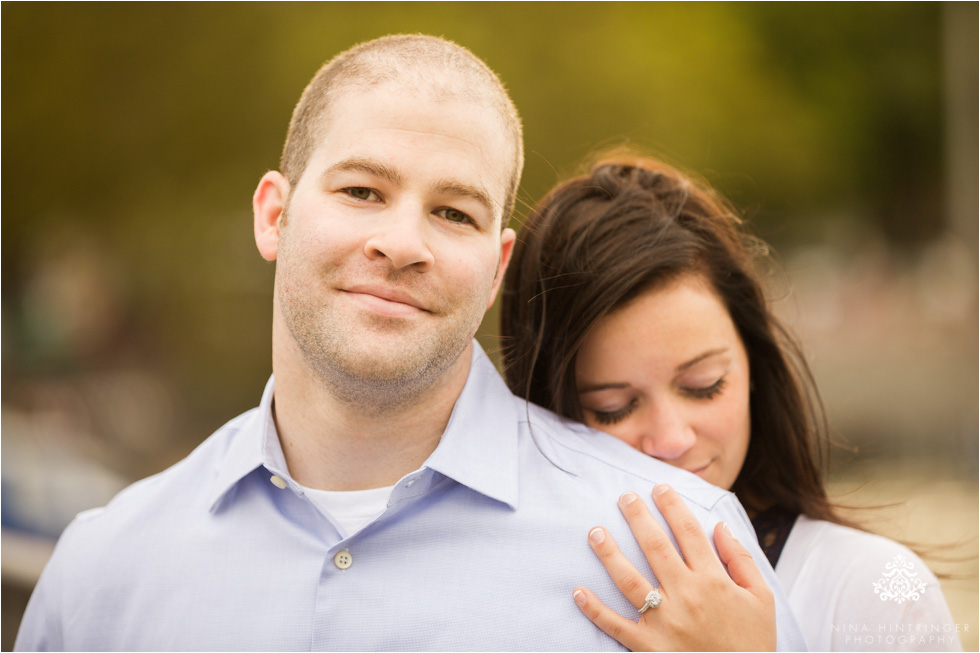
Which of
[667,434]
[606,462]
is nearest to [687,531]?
[606,462]

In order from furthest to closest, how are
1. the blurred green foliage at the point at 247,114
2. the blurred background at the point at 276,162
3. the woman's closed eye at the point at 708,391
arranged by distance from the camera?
the blurred green foliage at the point at 247,114 → the blurred background at the point at 276,162 → the woman's closed eye at the point at 708,391

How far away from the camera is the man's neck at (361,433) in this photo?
259 cm

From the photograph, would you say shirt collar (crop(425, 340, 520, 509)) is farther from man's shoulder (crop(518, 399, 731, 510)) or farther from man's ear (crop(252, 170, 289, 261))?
man's ear (crop(252, 170, 289, 261))

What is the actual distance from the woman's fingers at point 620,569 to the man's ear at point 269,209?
1298 mm

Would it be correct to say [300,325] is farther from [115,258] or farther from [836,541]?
[115,258]

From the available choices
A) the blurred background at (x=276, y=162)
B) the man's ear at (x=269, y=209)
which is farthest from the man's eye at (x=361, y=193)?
the blurred background at (x=276, y=162)

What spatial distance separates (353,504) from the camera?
8.48 feet

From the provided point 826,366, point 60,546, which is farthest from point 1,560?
point 826,366

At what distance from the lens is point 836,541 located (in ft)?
10.2

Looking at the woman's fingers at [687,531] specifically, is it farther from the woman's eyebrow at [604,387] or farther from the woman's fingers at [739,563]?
the woman's eyebrow at [604,387]

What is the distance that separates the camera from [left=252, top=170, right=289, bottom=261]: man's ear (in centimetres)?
275

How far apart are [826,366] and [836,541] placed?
43.0 feet

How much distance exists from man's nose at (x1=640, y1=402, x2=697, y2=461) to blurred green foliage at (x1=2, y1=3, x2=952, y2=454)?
6422mm

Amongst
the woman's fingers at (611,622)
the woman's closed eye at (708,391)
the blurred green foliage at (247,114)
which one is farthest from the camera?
the blurred green foliage at (247,114)
